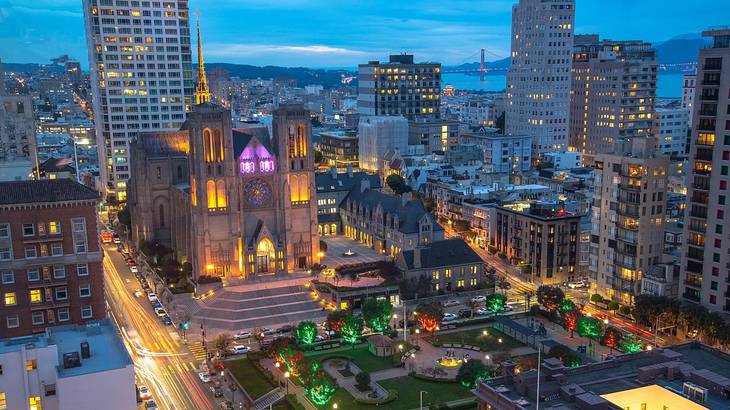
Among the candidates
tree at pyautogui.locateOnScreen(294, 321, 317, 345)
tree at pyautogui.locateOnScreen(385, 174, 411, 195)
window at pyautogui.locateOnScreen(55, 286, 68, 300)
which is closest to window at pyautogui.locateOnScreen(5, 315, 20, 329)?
window at pyautogui.locateOnScreen(55, 286, 68, 300)

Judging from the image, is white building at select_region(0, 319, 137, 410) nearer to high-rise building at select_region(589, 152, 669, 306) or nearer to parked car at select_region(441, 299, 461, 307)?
parked car at select_region(441, 299, 461, 307)

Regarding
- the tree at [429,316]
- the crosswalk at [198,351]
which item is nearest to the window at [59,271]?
the crosswalk at [198,351]

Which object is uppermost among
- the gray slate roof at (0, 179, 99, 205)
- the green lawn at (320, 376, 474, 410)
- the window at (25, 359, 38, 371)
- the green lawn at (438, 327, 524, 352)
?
the gray slate roof at (0, 179, 99, 205)

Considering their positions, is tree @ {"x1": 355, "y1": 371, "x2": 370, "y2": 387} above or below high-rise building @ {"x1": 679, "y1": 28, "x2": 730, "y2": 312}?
below

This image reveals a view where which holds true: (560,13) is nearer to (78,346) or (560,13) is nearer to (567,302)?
(567,302)

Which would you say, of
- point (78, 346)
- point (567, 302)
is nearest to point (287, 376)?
point (78, 346)

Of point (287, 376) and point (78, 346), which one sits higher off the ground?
point (78, 346)

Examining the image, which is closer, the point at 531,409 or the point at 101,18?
the point at 531,409
